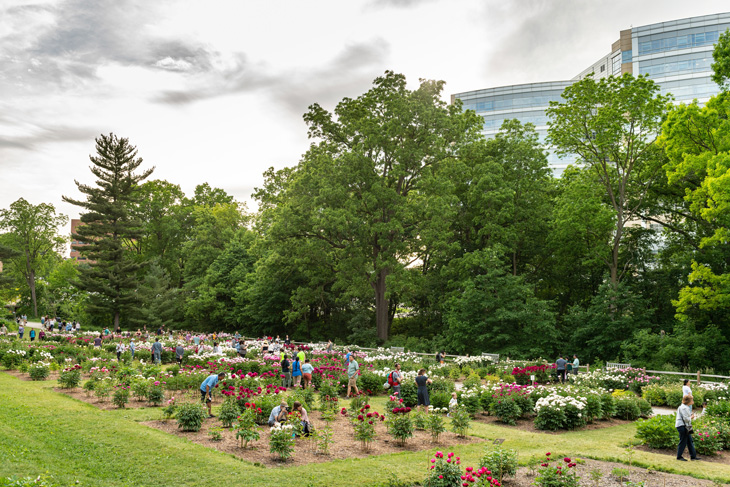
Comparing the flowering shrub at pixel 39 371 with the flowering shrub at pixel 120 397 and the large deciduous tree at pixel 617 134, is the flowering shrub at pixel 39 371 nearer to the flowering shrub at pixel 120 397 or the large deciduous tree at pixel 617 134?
the flowering shrub at pixel 120 397

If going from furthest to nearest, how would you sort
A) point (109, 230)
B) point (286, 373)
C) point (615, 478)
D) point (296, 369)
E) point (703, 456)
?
point (109, 230) → point (296, 369) → point (286, 373) → point (703, 456) → point (615, 478)

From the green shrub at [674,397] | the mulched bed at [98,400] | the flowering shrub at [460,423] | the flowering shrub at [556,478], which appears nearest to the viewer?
the flowering shrub at [556,478]

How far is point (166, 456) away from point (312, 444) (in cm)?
300

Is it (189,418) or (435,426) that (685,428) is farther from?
(189,418)

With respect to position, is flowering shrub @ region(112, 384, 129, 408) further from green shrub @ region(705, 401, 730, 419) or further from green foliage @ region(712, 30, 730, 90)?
green foliage @ region(712, 30, 730, 90)

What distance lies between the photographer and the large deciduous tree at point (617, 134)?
31547mm

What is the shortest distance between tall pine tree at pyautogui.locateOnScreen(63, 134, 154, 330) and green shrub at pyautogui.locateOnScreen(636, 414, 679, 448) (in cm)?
4933

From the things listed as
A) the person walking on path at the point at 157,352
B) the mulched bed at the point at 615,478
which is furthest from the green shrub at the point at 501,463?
the person walking on path at the point at 157,352

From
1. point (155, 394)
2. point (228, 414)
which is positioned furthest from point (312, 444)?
point (155, 394)

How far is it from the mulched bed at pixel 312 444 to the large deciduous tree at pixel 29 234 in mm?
66487

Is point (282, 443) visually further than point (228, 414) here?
No

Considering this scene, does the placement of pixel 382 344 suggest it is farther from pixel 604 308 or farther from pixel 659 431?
pixel 659 431

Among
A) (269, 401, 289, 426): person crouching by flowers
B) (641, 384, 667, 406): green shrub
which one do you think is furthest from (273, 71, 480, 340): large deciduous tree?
(269, 401, 289, 426): person crouching by flowers

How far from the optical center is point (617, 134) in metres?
32.2
